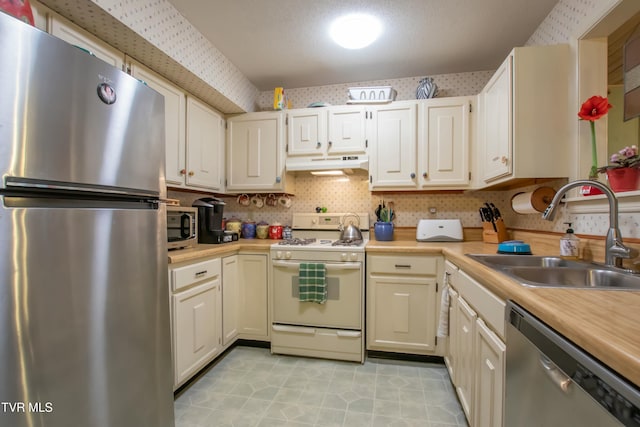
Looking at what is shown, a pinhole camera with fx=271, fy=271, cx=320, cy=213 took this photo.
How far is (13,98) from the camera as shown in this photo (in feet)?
2.24

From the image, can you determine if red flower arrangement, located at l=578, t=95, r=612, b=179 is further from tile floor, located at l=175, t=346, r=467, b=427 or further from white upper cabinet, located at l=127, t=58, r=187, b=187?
white upper cabinet, located at l=127, t=58, r=187, b=187

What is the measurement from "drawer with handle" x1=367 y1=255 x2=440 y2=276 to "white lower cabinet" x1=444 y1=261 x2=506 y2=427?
26cm

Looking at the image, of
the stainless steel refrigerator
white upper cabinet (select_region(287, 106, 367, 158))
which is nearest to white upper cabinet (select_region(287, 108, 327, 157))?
white upper cabinet (select_region(287, 106, 367, 158))

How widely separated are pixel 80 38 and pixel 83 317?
132cm

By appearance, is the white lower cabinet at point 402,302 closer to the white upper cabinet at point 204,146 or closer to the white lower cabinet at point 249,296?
the white lower cabinet at point 249,296

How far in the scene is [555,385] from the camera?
2.07 ft

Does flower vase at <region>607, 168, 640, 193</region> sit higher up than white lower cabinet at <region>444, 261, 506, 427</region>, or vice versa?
flower vase at <region>607, 168, 640, 193</region>

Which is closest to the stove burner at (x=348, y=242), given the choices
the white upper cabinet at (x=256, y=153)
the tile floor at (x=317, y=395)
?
the white upper cabinet at (x=256, y=153)

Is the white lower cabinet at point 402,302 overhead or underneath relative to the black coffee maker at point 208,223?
underneath

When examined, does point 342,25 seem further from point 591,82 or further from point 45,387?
point 45,387

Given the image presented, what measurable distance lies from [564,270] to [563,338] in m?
0.77

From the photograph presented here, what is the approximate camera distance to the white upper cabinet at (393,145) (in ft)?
7.51

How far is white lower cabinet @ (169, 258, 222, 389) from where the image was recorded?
155 centimetres

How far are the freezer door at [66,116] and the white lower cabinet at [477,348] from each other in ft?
4.71
